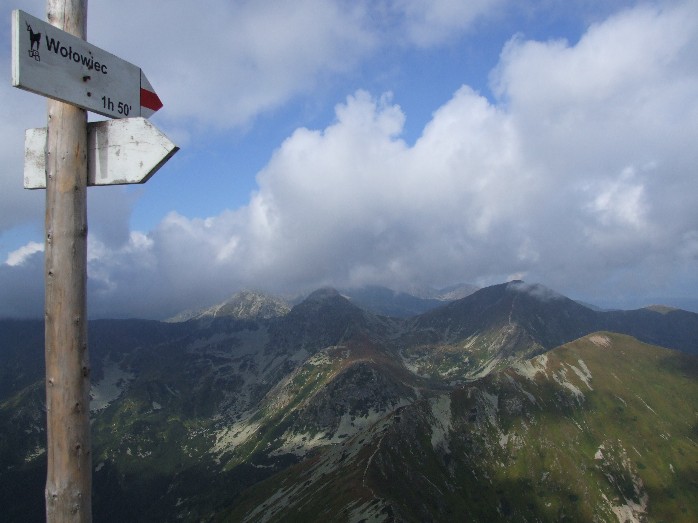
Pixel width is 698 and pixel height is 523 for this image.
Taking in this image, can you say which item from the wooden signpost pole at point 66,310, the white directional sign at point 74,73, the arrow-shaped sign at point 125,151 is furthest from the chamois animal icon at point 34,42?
the arrow-shaped sign at point 125,151

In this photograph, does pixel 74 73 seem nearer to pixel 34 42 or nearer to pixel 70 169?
pixel 34 42

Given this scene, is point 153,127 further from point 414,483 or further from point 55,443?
point 414,483

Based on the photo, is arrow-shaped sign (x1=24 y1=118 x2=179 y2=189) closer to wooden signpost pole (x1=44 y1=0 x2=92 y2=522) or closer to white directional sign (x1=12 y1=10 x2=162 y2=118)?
wooden signpost pole (x1=44 y1=0 x2=92 y2=522)

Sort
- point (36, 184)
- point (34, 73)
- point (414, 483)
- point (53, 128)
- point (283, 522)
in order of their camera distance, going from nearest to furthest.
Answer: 1. point (34, 73)
2. point (53, 128)
3. point (36, 184)
4. point (283, 522)
5. point (414, 483)

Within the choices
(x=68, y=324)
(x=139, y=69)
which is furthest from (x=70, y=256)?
(x=139, y=69)

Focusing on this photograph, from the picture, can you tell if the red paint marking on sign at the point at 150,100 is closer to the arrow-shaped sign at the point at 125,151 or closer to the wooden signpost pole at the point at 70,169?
the wooden signpost pole at the point at 70,169

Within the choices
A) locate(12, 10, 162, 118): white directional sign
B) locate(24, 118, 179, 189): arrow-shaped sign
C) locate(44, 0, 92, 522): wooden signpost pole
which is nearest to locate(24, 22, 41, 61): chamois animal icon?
locate(12, 10, 162, 118): white directional sign
